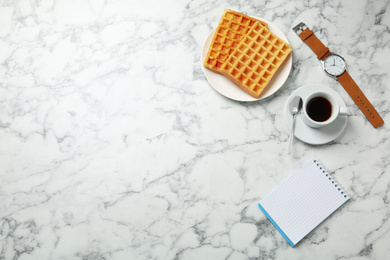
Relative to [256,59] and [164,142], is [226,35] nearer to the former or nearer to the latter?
[256,59]

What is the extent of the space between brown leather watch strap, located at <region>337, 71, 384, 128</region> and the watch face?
0.02m

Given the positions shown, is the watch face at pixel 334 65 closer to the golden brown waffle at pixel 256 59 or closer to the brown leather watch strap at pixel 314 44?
the brown leather watch strap at pixel 314 44

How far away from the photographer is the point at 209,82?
1.32 m

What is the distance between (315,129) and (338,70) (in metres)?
0.22

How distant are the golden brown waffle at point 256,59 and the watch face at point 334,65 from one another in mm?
144

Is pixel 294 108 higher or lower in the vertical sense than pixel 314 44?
lower

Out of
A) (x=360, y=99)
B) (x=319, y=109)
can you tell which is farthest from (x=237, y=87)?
(x=360, y=99)

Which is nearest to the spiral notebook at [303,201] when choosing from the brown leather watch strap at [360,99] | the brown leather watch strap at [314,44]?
the brown leather watch strap at [360,99]

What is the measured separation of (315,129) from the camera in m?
1.27

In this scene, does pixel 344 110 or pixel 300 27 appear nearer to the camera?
pixel 344 110

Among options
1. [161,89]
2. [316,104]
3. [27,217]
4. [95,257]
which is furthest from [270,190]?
[27,217]

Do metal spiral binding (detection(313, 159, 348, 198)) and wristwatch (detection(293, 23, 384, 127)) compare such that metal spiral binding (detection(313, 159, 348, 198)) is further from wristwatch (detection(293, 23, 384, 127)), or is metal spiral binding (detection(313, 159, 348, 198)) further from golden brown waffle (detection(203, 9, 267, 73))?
golden brown waffle (detection(203, 9, 267, 73))

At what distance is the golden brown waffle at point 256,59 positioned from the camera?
129cm

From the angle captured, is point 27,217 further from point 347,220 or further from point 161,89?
point 347,220
